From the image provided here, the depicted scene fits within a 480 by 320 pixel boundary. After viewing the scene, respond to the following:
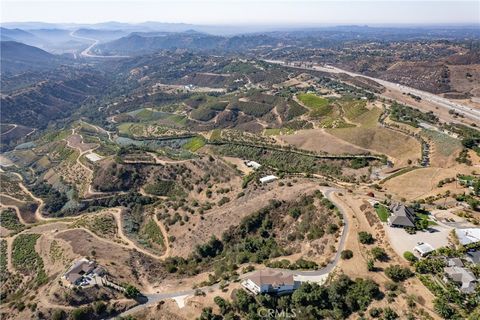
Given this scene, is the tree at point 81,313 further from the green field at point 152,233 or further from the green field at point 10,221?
the green field at point 10,221

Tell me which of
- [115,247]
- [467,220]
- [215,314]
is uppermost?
[467,220]

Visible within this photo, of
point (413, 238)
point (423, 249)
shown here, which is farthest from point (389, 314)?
point (413, 238)

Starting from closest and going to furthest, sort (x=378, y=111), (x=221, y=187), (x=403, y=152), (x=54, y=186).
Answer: (x=221, y=187) < (x=403, y=152) < (x=54, y=186) < (x=378, y=111)

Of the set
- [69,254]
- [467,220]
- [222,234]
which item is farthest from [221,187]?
Answer: [467,220]

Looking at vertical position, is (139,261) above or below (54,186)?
above

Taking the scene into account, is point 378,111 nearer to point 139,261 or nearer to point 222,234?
point 222,234

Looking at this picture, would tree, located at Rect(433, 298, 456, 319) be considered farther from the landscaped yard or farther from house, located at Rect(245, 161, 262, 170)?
house, located at Rect(245, 161, 262, 170)

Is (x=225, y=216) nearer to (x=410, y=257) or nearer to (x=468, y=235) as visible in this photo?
(x=410, y=257)
